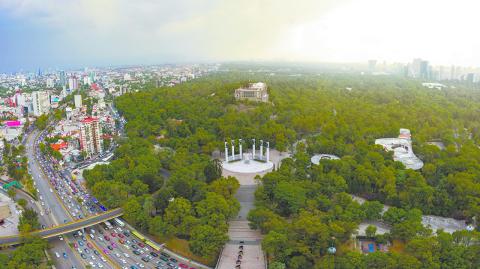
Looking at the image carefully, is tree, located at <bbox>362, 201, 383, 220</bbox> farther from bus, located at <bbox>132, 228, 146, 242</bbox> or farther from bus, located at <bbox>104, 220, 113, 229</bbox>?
bus, located at <bbox>104, 220, 113, 229</bbox>

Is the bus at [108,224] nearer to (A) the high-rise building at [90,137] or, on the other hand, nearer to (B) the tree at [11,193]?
(B) the tree at [11,193]

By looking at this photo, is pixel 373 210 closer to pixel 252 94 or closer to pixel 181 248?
pixel 181 248

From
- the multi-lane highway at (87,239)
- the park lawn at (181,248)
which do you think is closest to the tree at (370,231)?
the park lawn at (181,248)

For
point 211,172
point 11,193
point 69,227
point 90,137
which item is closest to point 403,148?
point 211,172

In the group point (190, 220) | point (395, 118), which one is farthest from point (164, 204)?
point (395, 118)

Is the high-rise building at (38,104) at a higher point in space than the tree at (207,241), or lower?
higher

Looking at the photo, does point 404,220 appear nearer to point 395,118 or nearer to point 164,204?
point 164,204

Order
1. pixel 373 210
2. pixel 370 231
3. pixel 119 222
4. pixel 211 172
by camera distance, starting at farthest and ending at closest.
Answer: pixel 211 172
pixel 119 222
pixel 373 210
pixel 370 231

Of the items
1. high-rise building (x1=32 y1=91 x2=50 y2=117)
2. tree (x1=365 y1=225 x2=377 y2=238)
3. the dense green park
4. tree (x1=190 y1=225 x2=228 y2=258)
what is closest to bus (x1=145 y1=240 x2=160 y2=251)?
the dense green park
